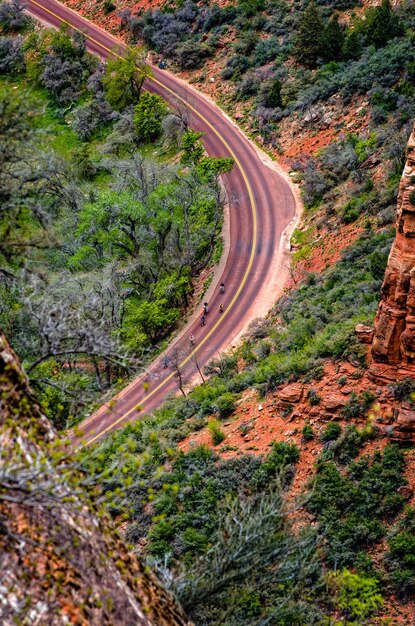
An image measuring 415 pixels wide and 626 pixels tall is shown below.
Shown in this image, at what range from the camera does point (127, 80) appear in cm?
7856

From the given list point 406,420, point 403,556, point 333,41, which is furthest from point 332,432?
point 333,41

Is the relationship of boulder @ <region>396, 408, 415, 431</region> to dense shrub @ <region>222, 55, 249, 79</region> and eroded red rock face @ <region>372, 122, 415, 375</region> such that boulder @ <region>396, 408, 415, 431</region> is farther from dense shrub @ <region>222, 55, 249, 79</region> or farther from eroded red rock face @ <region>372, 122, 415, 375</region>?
dense shrub @ <region>222, 55, 249, 79</region>

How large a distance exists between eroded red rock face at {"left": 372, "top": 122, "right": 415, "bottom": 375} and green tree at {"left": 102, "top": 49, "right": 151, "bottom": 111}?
57.0 metres

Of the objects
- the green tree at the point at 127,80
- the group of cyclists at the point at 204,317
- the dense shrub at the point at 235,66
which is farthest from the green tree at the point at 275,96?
the group of cyclists at the point at 204,317

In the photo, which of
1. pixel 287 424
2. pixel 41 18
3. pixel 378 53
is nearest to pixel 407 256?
pixel 287 424

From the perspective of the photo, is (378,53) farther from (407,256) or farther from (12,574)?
(12,574)

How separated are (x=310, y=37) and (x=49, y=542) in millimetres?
65545

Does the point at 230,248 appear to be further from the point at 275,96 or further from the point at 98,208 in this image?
the point at 275,96

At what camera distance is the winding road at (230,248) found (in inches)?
1836

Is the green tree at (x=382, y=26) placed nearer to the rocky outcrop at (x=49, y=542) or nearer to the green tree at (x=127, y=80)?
the green tree at (x=127, y=80)

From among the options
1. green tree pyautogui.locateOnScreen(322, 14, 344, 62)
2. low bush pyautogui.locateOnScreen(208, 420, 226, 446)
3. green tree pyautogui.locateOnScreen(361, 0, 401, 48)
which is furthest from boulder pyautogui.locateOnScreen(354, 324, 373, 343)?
green tree pyautogui.locateOnScreen(322, 14, 344, 62)

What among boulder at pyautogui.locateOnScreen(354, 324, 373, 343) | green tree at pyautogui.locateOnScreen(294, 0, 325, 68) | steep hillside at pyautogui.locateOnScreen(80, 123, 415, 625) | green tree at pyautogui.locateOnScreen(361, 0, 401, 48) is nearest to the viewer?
steep hillside at pyautogui.locateOnScreen(80, 123, 415, 625)

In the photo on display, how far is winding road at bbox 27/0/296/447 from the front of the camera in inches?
1836

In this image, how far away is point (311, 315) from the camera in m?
40.2
